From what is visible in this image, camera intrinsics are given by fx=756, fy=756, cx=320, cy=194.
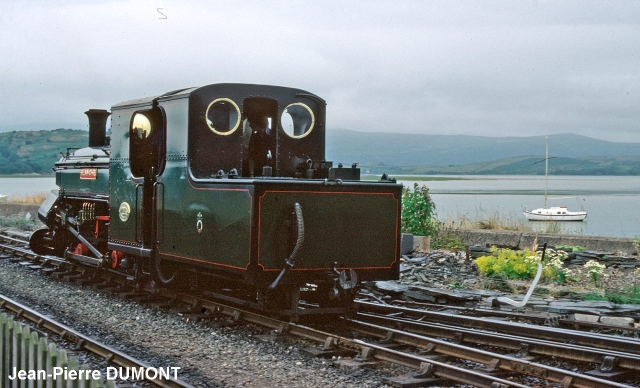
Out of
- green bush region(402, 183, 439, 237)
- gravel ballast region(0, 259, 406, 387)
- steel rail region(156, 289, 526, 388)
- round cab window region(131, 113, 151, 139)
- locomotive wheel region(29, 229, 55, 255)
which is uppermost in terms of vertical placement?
round cab window region(131, 113, 151, 139)

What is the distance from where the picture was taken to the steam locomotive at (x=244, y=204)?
798 centimetres

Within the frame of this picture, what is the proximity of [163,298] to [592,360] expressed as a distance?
6.06m

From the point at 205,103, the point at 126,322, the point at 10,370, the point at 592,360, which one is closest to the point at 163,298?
the point at 126,322

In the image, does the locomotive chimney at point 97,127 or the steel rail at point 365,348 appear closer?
the steel rail at point 365,348

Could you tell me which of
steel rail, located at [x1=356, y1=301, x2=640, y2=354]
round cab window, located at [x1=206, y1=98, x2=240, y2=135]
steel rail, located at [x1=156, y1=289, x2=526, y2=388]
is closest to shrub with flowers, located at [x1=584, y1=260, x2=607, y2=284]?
steel rail, located at [x1=356, y1=301, x2=640, y2=354]

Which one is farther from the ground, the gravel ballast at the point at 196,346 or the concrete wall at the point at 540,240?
the concrete wall at the point at 540,240

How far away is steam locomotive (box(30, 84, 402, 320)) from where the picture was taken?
7980mm

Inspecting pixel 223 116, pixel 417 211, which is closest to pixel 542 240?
pixel 417 211

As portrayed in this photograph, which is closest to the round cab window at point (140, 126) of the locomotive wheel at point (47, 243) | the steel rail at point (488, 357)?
the steel rail at point (488, 357)

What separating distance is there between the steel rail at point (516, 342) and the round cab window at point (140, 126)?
12.3ft

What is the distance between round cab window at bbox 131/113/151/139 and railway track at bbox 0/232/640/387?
222cm

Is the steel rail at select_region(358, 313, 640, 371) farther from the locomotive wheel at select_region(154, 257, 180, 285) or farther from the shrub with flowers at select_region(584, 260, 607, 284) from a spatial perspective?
the shrub with flowers at select_region(584, 260, 607, 284)

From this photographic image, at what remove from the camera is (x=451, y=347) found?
7164 millimetres

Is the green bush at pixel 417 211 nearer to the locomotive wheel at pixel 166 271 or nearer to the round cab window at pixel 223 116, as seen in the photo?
the locomotive wheel at pixel 166 271
